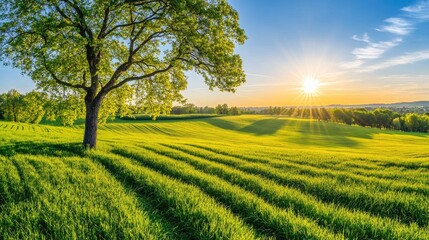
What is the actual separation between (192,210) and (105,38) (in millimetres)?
15500

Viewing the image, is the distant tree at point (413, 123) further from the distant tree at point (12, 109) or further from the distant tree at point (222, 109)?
the distant tree at point (12, 109)

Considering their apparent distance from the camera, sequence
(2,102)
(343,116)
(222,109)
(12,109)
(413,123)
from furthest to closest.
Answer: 1. (222,109)
2. (343,116)
3. (413,123)
4. (2,102)
5. (12,109)

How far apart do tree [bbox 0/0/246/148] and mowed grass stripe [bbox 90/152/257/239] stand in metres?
9.76

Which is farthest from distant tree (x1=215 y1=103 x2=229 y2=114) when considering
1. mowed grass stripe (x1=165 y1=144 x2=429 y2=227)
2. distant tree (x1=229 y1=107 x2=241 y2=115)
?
mowed grass stripe (x1=165 y1=144 x2=429 y2=227)

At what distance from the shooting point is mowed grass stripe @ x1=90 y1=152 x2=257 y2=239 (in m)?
4.88

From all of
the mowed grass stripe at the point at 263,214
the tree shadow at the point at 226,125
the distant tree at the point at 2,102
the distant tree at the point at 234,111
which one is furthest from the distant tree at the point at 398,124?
the distant tree at the point at 2,102

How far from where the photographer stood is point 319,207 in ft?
22.0

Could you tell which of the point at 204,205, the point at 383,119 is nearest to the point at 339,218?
the point at 204,205

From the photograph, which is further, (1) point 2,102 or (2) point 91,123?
(1) point 2,102

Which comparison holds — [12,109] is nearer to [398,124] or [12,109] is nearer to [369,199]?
[369,199]

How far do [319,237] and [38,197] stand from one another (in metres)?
6.74

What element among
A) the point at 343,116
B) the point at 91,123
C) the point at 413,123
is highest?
the point at 91,123

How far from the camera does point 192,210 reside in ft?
19.4

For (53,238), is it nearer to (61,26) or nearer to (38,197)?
(38,197)
